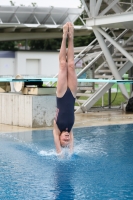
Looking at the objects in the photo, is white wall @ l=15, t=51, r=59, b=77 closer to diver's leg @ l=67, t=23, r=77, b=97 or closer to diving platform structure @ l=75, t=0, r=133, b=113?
diving platform structure @ l=75, t=0, r=133, b=113

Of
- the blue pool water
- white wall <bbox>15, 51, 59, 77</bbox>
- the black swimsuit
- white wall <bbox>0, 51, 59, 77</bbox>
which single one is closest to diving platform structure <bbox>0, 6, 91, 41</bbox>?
white wall <bbox>0, 51, 59, 77</bbox>

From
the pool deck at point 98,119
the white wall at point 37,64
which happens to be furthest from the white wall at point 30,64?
the pool deck at point 98,119

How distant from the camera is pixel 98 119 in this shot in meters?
17.3

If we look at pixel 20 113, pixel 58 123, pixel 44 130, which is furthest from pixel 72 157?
pixel 20 113

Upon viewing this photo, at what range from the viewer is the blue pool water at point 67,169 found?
6895mm

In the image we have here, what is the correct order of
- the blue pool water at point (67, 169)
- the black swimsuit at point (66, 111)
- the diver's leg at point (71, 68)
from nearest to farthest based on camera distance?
1. the blue pool water at point (67, 169)
2. the black swimsuit at point (66, 111)
3. the diver's leg at point (71, 68)

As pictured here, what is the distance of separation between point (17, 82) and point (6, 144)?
13.8 feet

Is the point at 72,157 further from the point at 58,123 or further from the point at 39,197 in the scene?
the point at 39,197

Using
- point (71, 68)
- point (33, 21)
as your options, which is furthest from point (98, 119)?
point (33, 21)

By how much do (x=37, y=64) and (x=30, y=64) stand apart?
1184 millimetres

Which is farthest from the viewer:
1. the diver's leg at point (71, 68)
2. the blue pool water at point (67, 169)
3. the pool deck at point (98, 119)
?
the pool deck at point (98, 119)

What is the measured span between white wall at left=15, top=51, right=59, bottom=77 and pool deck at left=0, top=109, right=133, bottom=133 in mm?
26281

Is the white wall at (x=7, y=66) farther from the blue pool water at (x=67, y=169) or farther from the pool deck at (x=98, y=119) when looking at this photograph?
the blue pool water at (x=67, y=169)

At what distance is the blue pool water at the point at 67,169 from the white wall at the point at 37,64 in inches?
1318
